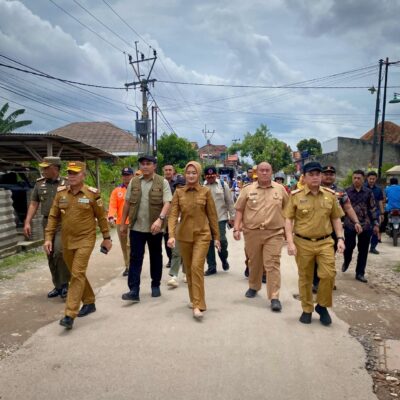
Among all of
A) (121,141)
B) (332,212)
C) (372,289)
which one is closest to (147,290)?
(332,212)

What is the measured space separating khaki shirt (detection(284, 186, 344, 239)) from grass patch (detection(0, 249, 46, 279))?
4.92 m

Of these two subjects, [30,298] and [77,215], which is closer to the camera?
[77,215]

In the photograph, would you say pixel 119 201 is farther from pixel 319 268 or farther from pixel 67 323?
pixel 319 268

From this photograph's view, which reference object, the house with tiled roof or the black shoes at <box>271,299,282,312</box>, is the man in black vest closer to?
the black shoes at <box>271,299,282,312</box>

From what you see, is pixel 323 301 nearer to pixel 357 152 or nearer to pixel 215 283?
pixel 215 283

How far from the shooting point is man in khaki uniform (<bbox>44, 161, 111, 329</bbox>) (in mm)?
4547

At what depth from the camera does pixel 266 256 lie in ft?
17.1

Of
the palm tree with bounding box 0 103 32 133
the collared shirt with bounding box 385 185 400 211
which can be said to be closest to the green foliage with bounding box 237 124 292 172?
the palm tree with bounding box 0 103 32 133

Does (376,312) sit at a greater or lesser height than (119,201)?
lesser

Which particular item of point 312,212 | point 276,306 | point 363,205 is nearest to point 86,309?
point 276,306

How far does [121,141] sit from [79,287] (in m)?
30.6

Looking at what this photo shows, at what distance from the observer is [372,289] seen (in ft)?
20.0

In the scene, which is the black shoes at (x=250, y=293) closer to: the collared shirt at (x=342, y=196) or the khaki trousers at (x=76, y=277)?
the collared shirt at (x=342, y=196)

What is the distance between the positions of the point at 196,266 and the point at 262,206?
1251 mm
